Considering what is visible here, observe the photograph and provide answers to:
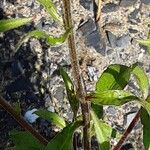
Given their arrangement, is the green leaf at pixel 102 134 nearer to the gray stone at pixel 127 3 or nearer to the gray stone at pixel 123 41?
the gray stone at pixel 123 41

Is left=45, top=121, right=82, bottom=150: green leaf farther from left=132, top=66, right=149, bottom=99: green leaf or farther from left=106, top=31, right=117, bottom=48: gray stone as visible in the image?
left=106, top=31, right=117, bottom=48: gray stone

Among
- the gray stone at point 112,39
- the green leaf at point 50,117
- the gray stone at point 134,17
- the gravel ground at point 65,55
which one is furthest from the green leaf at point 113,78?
the gray stone at point 134,17

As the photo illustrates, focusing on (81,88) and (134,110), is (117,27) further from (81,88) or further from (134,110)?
(81,88)


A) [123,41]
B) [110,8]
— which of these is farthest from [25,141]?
[110,8]

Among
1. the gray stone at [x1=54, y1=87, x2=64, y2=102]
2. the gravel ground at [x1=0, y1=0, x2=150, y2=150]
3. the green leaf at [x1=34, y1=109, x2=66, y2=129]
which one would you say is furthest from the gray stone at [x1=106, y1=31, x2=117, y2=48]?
the green leaf at [x1=34, y1=109, x2=66, y2=129]

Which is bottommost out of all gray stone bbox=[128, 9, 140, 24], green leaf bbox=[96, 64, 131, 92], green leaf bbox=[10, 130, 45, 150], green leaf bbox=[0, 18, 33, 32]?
green leaf bbox=[10, 130, 45, 150]

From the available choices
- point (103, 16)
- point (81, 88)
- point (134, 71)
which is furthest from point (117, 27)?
point (81, 88)
